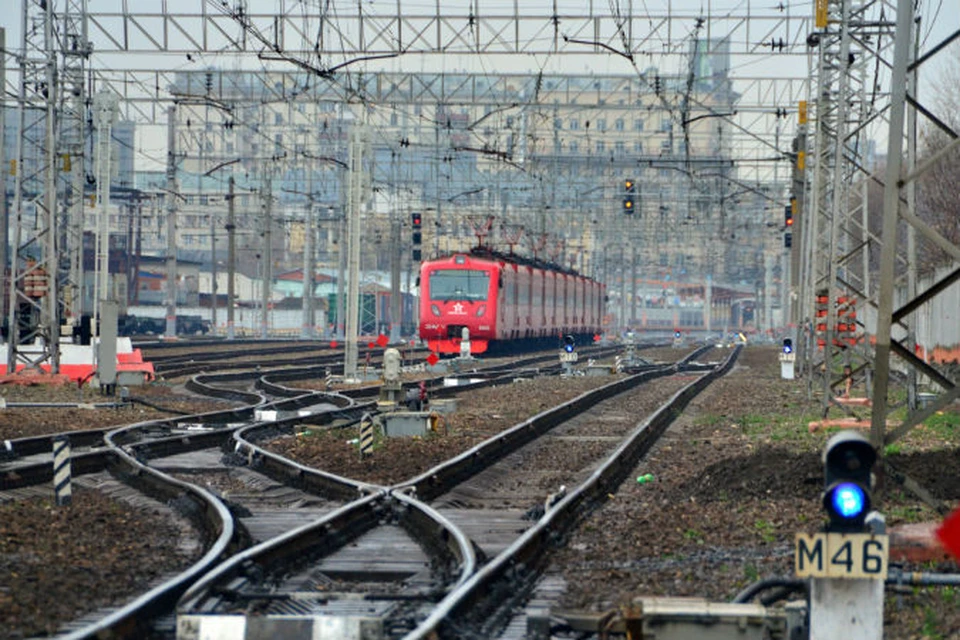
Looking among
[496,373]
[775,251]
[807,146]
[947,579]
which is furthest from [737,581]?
[775,251]

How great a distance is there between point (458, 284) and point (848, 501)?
45.5 metres

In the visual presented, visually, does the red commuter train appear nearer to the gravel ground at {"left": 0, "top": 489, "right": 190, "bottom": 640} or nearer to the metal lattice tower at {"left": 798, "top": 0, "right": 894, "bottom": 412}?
the metal lattice tower at {"left": 798, "top": 0, "right": 894, "bottom": 412}

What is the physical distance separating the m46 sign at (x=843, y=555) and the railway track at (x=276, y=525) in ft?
7.48

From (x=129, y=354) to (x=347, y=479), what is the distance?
78.4 ft

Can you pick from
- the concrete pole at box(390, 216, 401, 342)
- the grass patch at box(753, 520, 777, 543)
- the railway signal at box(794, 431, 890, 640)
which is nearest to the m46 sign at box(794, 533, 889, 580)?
the railway signal at box(794, 431, 890, 640)

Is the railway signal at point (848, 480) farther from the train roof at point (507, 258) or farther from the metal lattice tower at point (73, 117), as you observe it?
the train roof at point (507, 258)

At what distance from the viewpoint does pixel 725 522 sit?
484 inches

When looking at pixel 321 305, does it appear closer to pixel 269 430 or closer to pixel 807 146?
pixel 807 146

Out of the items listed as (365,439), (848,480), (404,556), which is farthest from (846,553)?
(365,439)

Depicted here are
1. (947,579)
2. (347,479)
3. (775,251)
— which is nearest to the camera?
(947,579)

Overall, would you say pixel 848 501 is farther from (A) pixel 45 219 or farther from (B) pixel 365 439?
(A) pixel 45 219

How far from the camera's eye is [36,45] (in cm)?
3325

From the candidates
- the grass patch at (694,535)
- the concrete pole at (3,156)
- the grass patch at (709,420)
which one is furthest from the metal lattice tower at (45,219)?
the grass patch at (694,535)

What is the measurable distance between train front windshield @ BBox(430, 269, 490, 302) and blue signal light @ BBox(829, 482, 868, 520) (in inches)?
1752
